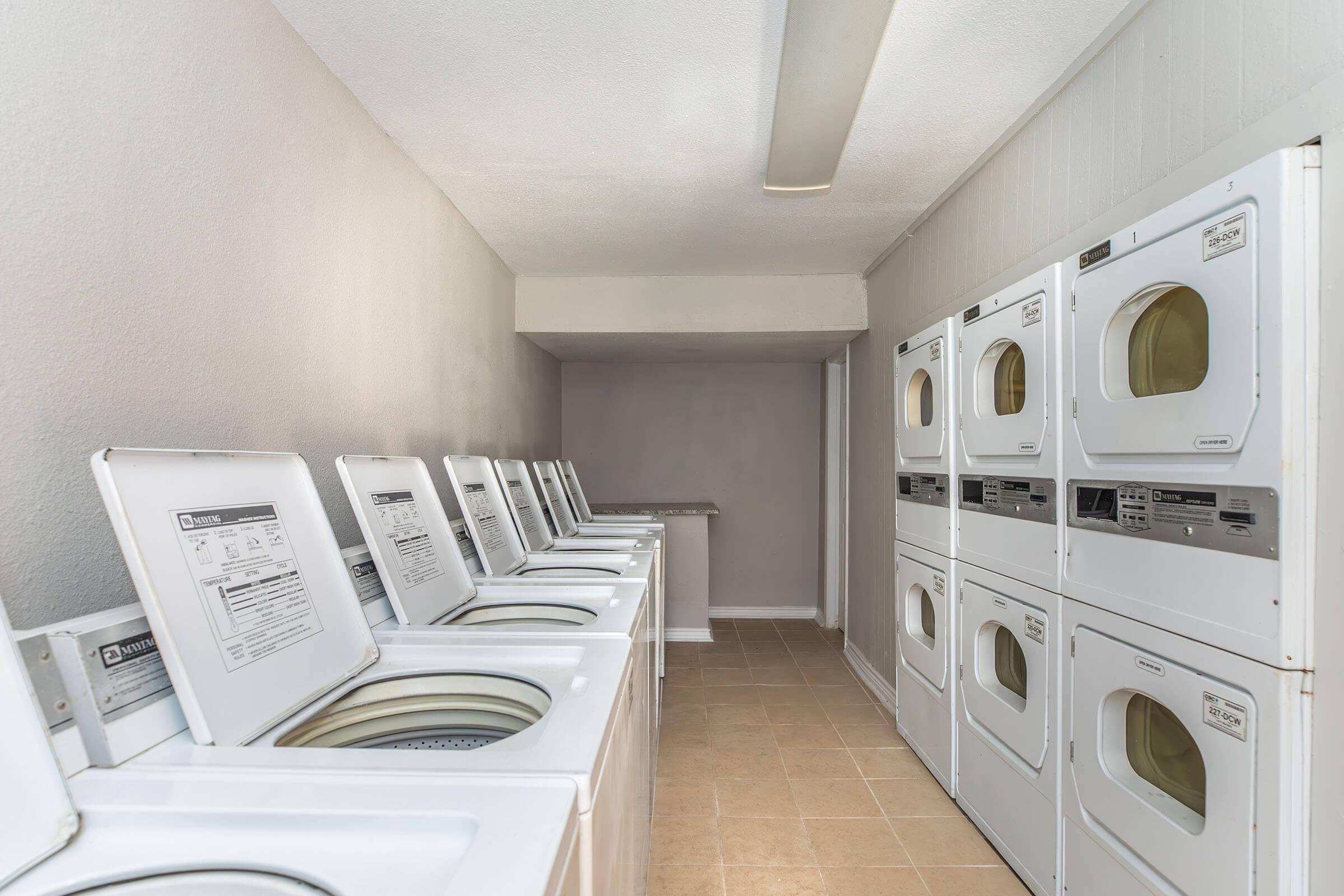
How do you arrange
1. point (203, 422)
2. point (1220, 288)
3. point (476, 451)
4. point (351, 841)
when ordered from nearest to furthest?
1. point (351, 841)
2. point (1220, 288)
3. point (203, 422)
4. point (476, 451)

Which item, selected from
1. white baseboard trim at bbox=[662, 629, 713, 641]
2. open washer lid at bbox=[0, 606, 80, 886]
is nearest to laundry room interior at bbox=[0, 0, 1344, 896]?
open washer lid at bbox=[0, 606, 80, 886]

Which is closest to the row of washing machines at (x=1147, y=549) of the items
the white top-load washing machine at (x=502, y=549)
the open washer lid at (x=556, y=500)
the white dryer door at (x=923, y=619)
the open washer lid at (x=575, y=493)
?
the white dryer door at (x=923, y=619)

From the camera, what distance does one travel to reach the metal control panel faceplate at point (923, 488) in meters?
2.49

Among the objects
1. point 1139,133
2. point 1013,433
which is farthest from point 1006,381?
point 1139,133

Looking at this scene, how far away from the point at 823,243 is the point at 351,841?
10.8ft

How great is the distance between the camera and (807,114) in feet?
6.42

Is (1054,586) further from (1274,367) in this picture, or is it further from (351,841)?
(351,841)

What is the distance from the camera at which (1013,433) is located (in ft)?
6.50

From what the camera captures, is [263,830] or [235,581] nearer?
[263,830]

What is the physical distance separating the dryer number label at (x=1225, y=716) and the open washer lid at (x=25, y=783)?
65.8 inches

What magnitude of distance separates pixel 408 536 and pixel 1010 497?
171 centimetres

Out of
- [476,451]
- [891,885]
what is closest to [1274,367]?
[891,885]

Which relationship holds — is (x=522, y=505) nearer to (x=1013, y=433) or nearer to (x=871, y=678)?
(x=1013, y=433)

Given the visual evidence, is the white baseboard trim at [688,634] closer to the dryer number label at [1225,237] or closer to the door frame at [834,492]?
the door frame at [834,492]
